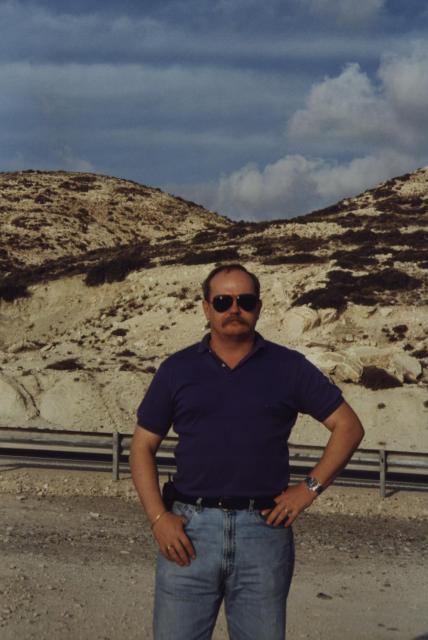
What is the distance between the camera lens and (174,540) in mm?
3752

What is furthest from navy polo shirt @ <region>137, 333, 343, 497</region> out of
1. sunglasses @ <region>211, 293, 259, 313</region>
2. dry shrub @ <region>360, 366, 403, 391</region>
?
dry shrub @ <region>360, 366, 403, 391</region>

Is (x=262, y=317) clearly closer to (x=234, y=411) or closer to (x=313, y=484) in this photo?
(x=313, y=484)

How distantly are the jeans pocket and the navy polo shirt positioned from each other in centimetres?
7

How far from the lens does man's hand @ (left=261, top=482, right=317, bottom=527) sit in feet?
12.6

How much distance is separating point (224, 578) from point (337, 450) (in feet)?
3.00

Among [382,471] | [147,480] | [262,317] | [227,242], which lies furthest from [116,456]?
[227,242]

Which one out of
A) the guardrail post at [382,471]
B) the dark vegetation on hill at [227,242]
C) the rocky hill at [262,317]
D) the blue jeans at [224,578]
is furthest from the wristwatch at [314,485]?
the dark vegetation on hill at [227,242]

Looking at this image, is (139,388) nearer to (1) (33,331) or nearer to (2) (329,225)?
(1) (33,331)

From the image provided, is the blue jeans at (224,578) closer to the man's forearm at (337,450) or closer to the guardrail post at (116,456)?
the man's forearm at (337,450)

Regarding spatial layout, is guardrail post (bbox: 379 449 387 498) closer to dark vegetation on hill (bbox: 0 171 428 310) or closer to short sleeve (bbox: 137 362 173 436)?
short sleeve (bbox: 137 362 173 436)

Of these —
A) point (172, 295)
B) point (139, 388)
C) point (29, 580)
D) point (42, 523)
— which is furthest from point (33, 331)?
point (29, 580)

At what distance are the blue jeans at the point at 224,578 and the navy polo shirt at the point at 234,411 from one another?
169 mm

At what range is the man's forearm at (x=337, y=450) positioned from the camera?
3.97 m

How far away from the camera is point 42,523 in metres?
11.5
